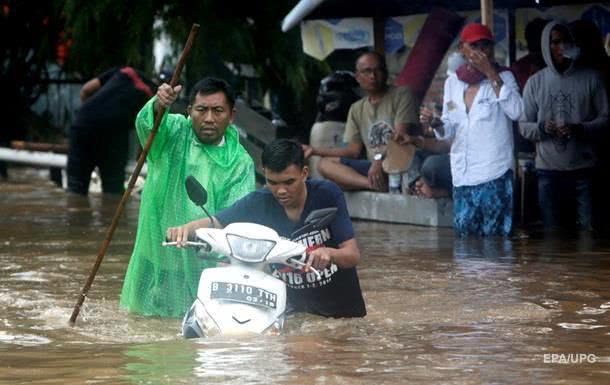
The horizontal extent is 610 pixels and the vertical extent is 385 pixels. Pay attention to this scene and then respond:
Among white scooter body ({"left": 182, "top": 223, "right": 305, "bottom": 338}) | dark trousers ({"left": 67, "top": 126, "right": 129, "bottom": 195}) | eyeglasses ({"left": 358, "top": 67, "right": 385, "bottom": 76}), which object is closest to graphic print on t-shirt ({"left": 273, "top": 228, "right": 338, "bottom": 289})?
white scooter body ({"left": 182, "top": 223, "right": 305, "bottom": 338})

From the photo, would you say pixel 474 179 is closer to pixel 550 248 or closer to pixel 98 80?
pixel 550 248

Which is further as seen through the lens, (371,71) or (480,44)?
(371,71)

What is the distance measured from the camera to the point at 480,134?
12461mm

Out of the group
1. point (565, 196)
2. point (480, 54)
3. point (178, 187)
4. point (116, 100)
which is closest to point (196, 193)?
point (178, 187)

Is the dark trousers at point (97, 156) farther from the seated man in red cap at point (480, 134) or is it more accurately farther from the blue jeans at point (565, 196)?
the blue jeans at point (565, 196)

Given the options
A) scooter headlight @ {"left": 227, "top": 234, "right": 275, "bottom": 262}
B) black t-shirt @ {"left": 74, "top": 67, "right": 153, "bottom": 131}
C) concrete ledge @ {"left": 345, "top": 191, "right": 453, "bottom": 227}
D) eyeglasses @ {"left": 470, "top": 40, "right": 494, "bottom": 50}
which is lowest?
concrete ledge @ {"left": 345, "top": 191, "right": 453, "bottom": 227}

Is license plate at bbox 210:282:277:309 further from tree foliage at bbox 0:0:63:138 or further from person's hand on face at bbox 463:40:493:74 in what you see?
tree foliage at bbox 0:0:63:138

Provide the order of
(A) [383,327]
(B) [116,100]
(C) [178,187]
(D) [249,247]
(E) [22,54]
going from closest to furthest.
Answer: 1. (D) [249,247]
2. (A) [383,327]
3. (C) [178,187]
4. (B) [116,100]
5. (E) [22,54]

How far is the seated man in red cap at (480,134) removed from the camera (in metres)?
12.3

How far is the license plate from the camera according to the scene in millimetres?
7328

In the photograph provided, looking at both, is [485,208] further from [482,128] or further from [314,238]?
[314,238]

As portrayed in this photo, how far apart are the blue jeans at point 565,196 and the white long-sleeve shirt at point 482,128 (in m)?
0.38

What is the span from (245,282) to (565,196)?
19.3ft

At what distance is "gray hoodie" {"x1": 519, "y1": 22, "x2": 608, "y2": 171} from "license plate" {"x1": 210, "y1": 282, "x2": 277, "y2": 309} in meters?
5.60
